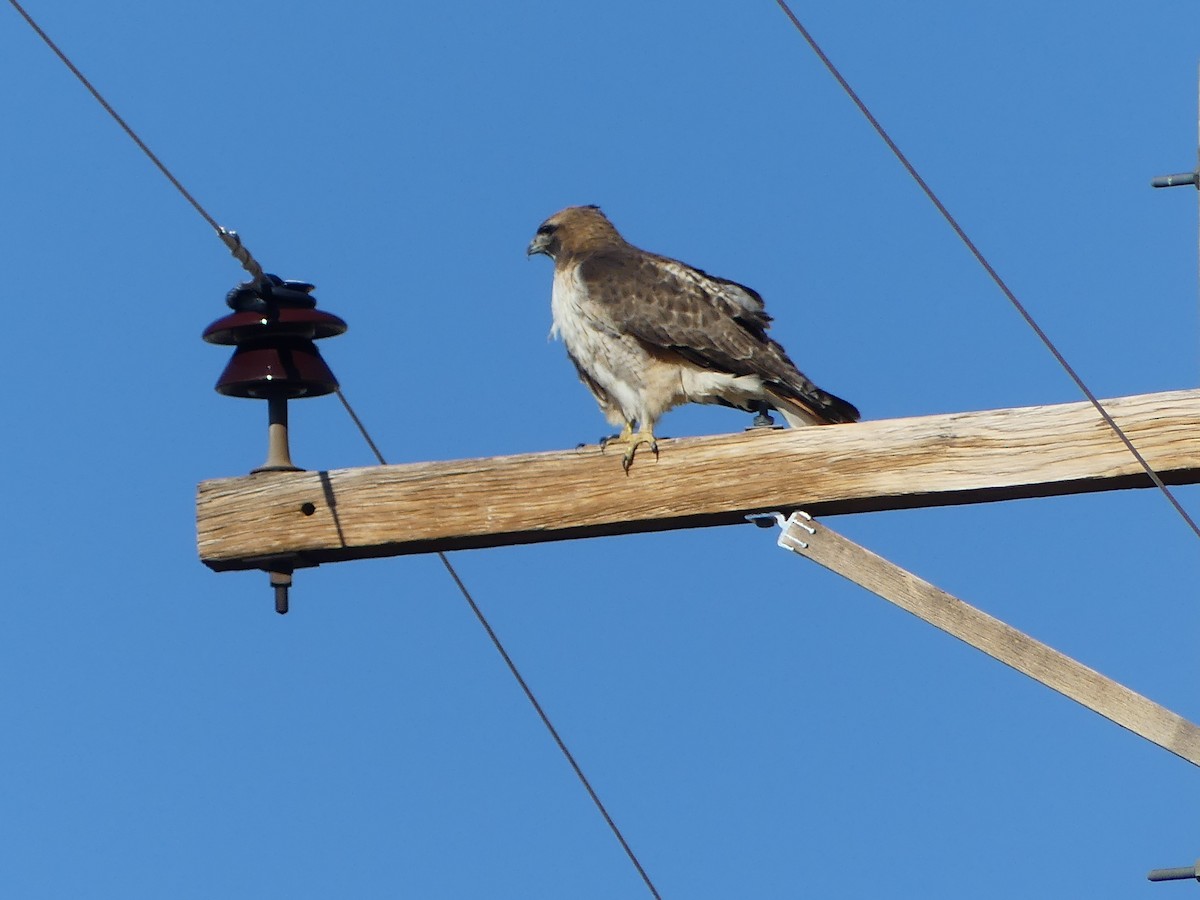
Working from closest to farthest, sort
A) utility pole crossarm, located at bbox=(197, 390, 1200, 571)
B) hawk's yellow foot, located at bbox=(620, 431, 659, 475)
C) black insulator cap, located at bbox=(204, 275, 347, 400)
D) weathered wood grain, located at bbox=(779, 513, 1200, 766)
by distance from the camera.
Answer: weathered wood grain, located at bbox=(779, 513, 1200, 766)
utility pole crossarm, located at bbox=(197, 390, 1200, 571)
hawk's yellow foot, located at bbox=(620, 431, 659, 475)
black insulator cap, located at bbox=(204, 275, 347, 400)

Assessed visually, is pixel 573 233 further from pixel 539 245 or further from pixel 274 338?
pixel 274 338

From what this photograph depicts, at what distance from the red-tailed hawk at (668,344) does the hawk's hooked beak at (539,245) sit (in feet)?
2.71

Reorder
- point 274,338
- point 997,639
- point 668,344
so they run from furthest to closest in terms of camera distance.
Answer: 1. point 668,344
2. point 274,338
3. point 997,639

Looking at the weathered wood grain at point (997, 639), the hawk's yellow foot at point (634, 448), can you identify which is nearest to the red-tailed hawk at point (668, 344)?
the hawk's yellow foot at point (634, 448)

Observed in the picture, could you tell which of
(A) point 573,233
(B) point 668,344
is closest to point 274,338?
(B) point 668,344

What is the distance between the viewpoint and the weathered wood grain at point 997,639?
4238 mm

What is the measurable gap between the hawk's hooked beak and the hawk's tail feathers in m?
1.92

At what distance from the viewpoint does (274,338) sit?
16.7 ft

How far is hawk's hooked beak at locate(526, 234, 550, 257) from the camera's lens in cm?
744

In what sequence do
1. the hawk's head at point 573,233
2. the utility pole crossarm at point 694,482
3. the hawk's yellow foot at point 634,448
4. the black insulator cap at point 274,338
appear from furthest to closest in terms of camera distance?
1. the hawk's head at point 573,233
2. the black insulator cap at point 274,338
3. the hawk's yellow foot at point 634,448
4. the utility pole crossarm at point 694,482

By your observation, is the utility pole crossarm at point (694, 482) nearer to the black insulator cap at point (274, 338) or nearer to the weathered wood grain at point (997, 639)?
the weathered wood grain at point (997, 639)

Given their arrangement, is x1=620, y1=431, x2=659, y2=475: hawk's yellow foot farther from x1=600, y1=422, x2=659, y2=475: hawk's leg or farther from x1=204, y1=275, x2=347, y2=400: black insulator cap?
x1=204, y1=275, x2=347, y2=400: black insulator cap

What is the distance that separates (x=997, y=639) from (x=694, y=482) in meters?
0.86

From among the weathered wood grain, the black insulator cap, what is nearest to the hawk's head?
the black insulator cap
